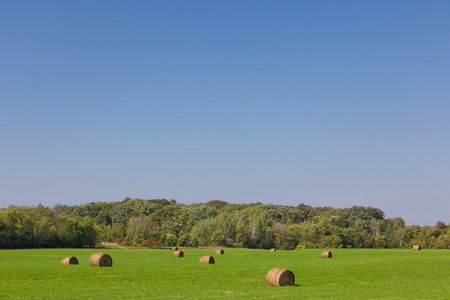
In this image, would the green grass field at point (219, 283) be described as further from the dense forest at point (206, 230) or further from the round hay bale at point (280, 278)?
the dense forest at point (206, 230)

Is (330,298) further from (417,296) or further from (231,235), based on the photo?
(231,235)

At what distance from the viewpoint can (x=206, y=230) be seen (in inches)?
4776

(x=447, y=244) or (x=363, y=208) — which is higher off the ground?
(x=363, y=208)

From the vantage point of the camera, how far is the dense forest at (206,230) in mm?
85688

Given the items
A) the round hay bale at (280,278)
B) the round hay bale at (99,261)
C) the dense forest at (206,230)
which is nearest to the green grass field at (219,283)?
the round hay bale at (280,278)

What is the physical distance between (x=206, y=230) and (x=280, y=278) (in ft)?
315

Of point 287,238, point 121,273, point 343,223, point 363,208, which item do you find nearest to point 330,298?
point 121,273

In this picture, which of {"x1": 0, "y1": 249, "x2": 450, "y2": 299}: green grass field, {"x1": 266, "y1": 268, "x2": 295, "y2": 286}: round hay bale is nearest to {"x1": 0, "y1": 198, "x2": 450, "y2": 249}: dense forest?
{"x1": 0, "y1": 249, "x2": 450, "y2": 299}: green grass field

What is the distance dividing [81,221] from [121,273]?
68.8 m

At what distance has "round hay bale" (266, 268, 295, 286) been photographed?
2673 cm

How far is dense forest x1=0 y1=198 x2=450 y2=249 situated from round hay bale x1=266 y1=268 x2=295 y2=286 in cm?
6639

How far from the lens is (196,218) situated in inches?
5615

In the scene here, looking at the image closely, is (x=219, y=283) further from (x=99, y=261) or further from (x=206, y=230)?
(x=206, y=230)

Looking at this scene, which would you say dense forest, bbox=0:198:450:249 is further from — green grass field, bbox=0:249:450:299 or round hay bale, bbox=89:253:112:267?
green grass field, bbox=0:249:450:299
